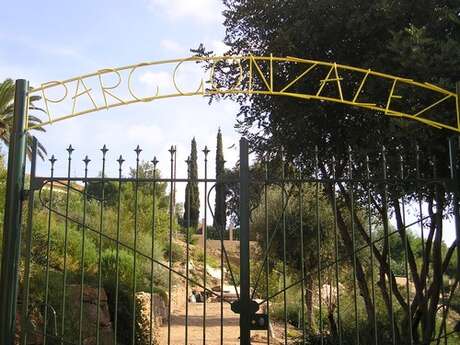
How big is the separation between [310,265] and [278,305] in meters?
2.18

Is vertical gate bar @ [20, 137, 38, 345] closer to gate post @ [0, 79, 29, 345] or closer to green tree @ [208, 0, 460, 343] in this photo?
gate post @ [0, 79, 29, 345]

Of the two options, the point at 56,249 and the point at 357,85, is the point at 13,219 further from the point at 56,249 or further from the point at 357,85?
the point at 56,249

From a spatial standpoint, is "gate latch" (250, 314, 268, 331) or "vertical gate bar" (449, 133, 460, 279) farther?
"vertical gate bar" (449, 133, 460, 279)

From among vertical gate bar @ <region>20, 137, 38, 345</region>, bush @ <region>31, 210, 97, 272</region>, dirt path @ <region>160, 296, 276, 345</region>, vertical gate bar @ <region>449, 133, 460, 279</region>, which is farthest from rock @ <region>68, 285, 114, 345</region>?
vertical gate bar @ <region>449, 133, 460, 279</region>

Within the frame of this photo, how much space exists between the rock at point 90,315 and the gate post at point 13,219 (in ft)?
10.0

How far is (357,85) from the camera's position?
272 inches

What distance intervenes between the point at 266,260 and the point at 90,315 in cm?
472

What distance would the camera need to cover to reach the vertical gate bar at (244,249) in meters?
4.51

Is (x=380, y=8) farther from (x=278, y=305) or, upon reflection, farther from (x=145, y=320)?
(x=278, y=305)

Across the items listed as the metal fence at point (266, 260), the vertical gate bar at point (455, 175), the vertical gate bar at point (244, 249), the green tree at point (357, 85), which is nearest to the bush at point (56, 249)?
the metal fence at point (266, 260)

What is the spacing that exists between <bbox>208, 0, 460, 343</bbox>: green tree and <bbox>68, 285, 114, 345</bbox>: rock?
3.34m

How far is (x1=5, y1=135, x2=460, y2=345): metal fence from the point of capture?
15.6 ft

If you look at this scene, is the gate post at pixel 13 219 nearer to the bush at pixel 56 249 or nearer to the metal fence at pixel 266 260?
the metal fence at pixel 266 260

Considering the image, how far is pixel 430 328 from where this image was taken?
633cm
